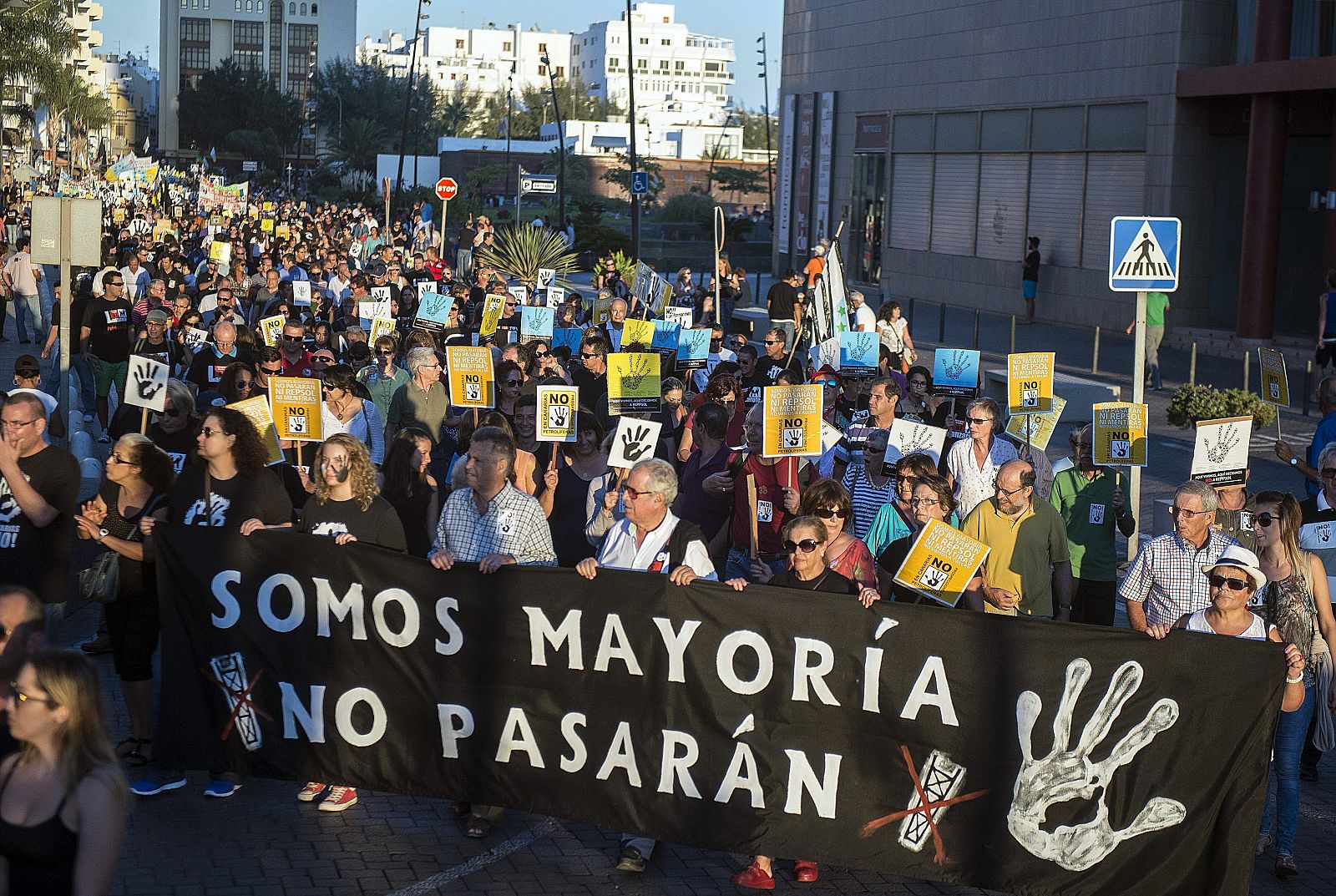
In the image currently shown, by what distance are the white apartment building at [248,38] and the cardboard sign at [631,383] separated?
157274 millimetres

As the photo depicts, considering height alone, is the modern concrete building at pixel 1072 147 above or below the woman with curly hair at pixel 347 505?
above

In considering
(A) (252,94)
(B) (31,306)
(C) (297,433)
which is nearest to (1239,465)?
(C) (297,433)

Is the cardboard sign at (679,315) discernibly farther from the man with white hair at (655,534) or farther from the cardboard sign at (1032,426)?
the man with white hair at (655,534)

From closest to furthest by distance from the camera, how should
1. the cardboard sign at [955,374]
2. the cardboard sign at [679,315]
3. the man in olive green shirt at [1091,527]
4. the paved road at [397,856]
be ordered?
the paved road at [397,856] → the man in olive green shirt at [1091,527] → the cardboard sign at [955,374] → the cardboard sign at [679,315]

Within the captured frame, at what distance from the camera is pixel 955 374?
1286 centimetres

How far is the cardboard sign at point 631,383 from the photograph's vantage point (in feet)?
39.1

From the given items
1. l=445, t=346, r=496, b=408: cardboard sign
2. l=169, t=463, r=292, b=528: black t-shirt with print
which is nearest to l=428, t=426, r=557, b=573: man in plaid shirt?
l=169, t=463, r=292, b=528: black t-shirt with print

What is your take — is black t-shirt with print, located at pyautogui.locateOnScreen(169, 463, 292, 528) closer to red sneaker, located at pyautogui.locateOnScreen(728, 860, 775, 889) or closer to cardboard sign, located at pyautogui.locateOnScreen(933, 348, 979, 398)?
red sneaker, located at pyautogui.locateOnScreen(728, 860, 775, 889)

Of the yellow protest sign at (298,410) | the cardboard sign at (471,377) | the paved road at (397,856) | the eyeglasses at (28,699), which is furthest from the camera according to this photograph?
the cardboard sign at (471,377)

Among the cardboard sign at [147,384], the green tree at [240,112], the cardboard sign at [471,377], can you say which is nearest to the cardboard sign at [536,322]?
the cardboard sign at [471,377]

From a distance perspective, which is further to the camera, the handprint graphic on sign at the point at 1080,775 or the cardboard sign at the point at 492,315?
the cardboard sign at the point at 492,315

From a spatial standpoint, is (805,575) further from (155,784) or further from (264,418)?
(264,418)

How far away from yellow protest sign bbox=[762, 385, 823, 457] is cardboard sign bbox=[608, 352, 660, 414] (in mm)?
2640

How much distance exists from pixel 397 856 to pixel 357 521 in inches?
56.1
